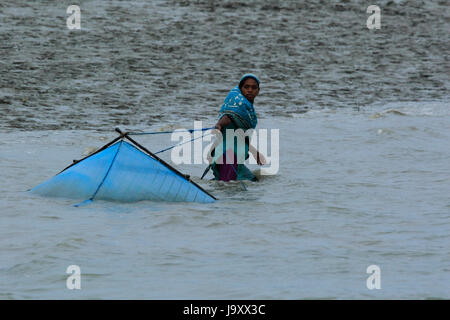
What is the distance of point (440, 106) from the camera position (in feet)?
59.2

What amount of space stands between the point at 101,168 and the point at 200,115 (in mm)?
6829

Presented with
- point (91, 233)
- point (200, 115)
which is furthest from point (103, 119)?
point (91, 233)

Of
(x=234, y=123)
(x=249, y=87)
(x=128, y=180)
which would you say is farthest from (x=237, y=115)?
(x=128, y=180)

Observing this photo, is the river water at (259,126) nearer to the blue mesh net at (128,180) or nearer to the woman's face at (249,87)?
the blue mesh net at (128,180)

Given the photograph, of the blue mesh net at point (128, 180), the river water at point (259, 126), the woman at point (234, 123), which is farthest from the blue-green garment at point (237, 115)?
the blue mesh net at point (128, 180)

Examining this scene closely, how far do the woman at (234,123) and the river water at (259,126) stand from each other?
25 cm

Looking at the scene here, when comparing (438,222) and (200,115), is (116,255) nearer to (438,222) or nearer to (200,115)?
(438,222)

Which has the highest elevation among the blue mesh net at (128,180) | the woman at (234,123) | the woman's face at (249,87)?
the woman's face at (249,87)

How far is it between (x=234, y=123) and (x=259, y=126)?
16.4 feet

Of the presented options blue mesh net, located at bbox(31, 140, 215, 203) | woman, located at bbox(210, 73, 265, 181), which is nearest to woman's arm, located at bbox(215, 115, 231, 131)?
woman, located at bbox(210, 73, 265, 181)

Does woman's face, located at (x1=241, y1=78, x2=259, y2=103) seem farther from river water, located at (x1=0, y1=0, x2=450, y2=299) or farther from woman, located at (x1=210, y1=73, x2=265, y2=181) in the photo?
river water, located at (x1=0, y1=0, x2=450, y2=299)

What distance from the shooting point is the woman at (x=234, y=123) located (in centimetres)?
1048

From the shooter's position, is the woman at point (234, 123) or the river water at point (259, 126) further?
the woman at point (234, 123)
